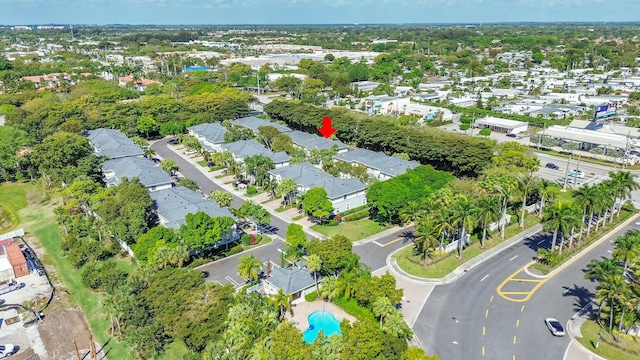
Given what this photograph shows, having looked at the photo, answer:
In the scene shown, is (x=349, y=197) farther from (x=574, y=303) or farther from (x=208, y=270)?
A: (x=574, y=303)

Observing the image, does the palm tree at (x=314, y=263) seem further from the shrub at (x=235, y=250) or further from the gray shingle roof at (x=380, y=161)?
the gray shingle roof at (x=380, y=161)

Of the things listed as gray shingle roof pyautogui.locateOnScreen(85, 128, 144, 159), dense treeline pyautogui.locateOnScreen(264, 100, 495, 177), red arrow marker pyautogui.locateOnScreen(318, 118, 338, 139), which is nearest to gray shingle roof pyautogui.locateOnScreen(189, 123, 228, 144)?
gray shingle roof pyautogui.locateOnScreen(85, 128, 144, 159)

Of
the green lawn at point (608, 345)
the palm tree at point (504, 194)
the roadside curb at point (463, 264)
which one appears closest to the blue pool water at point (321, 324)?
the roadside curb at point (463, 264)

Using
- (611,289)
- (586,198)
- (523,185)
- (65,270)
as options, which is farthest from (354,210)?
(65,270)

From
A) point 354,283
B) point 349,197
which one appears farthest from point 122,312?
point 349,197

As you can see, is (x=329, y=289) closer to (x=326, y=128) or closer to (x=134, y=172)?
(x=134, y=172)

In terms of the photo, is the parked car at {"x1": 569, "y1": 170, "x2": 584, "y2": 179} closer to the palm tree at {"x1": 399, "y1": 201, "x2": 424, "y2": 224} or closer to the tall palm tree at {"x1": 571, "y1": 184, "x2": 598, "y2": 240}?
the tall palm tree at {"x1": 571, "y1": 184, "x2": 598, "y2": 240}
